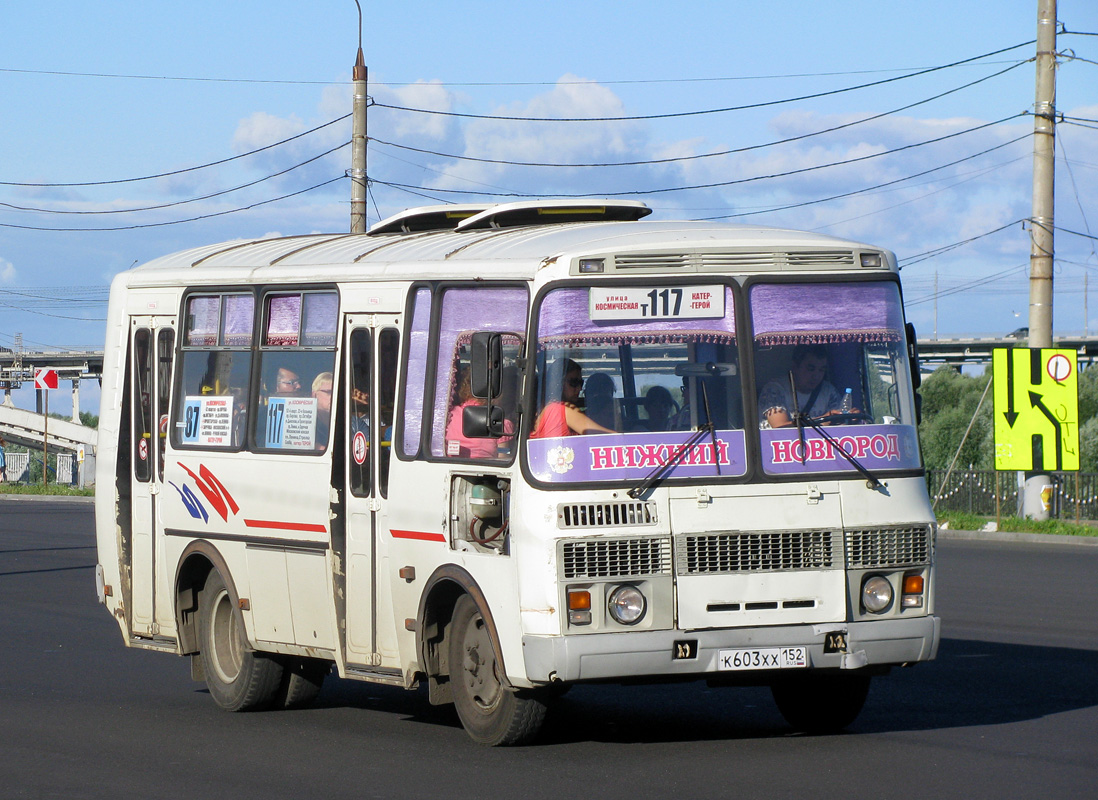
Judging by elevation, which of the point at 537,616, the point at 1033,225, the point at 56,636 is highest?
the point at 1033,225

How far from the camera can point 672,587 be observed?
898cm

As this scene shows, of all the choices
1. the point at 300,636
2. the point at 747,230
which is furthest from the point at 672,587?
the point at 300,636

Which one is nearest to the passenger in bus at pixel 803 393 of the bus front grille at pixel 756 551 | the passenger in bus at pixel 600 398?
the bus front grille at pixel 756 551

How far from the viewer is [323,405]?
10875mm

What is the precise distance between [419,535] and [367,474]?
0.70 metres

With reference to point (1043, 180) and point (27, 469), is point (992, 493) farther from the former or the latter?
point (27, 469)

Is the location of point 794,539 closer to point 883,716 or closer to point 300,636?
point 883,716

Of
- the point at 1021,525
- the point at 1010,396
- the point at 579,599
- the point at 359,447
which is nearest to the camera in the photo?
the point at 579,599

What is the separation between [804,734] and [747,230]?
2.85 m

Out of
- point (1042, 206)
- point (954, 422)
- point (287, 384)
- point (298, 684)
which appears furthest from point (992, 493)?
point (287, 384)

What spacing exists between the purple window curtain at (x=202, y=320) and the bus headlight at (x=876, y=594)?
492 centimetres

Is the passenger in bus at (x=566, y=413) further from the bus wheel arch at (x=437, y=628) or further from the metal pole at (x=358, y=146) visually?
the metal pole at (x=358, y=146)

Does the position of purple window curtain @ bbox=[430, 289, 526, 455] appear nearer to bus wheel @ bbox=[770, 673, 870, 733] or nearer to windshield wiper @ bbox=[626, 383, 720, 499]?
windshield wiper @ bbox=[626, 383, 720, 499]

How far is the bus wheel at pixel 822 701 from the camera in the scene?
9.98 m
